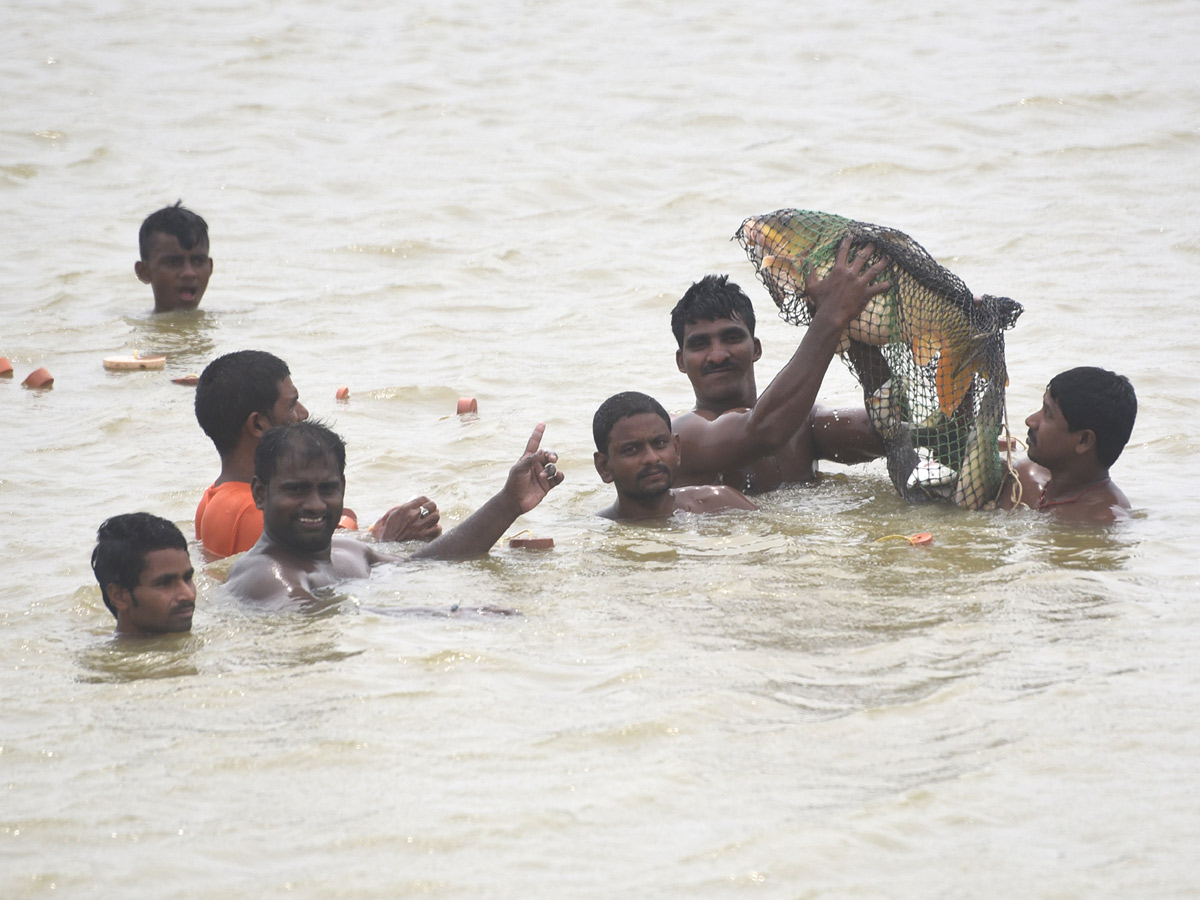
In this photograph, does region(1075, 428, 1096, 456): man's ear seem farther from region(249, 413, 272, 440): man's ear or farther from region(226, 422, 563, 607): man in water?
region(249, 413, 272, 440): man's ear

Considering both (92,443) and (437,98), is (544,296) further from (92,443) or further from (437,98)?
(437,98)

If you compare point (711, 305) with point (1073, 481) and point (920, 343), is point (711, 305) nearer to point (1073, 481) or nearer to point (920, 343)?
point (920, 343)

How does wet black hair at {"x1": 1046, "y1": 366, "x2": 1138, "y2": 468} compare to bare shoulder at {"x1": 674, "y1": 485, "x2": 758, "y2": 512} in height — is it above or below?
above

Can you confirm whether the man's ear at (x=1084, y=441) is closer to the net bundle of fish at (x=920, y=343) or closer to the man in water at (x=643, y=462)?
the net bundle of fish at (x=920, y=343)

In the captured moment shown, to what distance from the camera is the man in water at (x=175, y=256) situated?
1062cm

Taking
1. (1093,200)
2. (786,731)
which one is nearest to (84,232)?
(1093,200)

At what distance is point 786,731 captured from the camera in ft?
12.9

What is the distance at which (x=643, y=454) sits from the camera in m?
6.35

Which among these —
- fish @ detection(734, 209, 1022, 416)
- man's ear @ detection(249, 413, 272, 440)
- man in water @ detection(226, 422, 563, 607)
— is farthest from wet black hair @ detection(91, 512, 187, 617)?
fish @ detection(734, 209, 1022, 416)

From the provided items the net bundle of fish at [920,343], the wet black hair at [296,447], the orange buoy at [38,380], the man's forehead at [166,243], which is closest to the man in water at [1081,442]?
the net bundle of fish at [920,343]

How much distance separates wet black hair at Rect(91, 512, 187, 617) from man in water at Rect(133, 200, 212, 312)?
600 cm

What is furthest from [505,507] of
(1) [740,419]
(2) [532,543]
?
(1) [740,419]

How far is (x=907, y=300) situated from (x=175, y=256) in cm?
638

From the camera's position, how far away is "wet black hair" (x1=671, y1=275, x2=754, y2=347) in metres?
6.88
